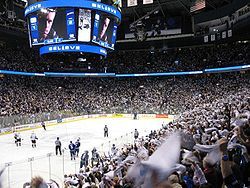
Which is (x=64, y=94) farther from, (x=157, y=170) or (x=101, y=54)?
(x=157, y=170)

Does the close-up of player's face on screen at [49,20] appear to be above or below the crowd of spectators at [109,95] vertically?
above

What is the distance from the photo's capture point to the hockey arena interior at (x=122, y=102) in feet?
13.1

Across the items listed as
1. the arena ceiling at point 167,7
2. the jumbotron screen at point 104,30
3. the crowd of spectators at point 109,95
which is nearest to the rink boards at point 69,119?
the crowd of spectators at point 109,95

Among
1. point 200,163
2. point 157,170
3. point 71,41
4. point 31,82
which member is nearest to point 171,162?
point 157,170

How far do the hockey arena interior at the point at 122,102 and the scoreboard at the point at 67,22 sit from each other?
0.23 feet

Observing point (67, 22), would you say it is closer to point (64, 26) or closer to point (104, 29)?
point (64, 26)

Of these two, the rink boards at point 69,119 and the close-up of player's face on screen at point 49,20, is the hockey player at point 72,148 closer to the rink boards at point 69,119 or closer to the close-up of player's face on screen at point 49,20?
the close-up of player's face on screen at point 49,20

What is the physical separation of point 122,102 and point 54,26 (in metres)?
28.7

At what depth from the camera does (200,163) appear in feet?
13.5

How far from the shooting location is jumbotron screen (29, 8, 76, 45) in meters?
19.3

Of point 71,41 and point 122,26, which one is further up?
point 122,26

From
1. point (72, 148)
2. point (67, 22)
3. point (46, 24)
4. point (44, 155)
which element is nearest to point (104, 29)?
point (67, 22)

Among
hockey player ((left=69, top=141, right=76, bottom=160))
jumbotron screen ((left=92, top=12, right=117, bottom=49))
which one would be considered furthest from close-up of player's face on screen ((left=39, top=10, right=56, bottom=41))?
hockey player ((left=69, top=141, right=76, bottom=160))

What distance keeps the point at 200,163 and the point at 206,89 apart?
138 feet
